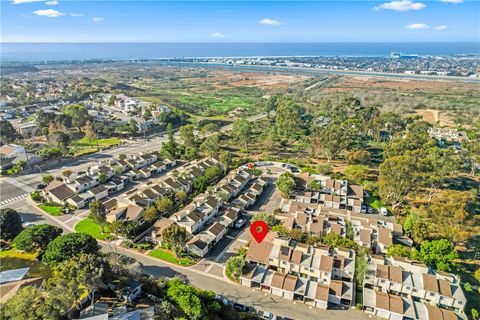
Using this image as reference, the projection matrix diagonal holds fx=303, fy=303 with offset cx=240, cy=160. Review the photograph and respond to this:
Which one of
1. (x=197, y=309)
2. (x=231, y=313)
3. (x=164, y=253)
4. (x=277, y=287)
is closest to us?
(x=197, y=309)

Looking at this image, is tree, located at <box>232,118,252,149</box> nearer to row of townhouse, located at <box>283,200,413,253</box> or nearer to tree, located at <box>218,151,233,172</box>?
tree, located at <box>218,151,233,172</box>

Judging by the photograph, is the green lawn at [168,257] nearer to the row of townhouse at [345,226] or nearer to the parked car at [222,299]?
the parked car at [222,299]

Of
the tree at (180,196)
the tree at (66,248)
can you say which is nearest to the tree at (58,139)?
the tree at (180,196)

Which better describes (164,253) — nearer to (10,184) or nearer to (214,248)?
(214,248)

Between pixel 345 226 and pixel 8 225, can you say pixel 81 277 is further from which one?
pixel 345 226

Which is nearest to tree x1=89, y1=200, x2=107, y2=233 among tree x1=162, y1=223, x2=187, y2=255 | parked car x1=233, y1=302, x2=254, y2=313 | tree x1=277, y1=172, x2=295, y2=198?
tree x1=162, y1=223, x2=187, y2=255

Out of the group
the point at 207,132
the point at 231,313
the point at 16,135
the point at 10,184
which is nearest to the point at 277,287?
the point at 231,313

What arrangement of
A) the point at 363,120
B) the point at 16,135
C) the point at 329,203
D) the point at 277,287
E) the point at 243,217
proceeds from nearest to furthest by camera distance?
the point at 277,287, the point at 243,217, the point at 329,203, the point at 16,135, the point at 363,120

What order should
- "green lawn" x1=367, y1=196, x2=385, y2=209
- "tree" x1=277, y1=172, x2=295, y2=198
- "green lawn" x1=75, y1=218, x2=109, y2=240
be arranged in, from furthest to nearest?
"green lawn" x1=367, y1=196, x2=385, y2=209 < "tree" x1=277, y1=172, x2=295, y2=198 < "green lawn" x1=75, y1=218, x2=109, y2=240
